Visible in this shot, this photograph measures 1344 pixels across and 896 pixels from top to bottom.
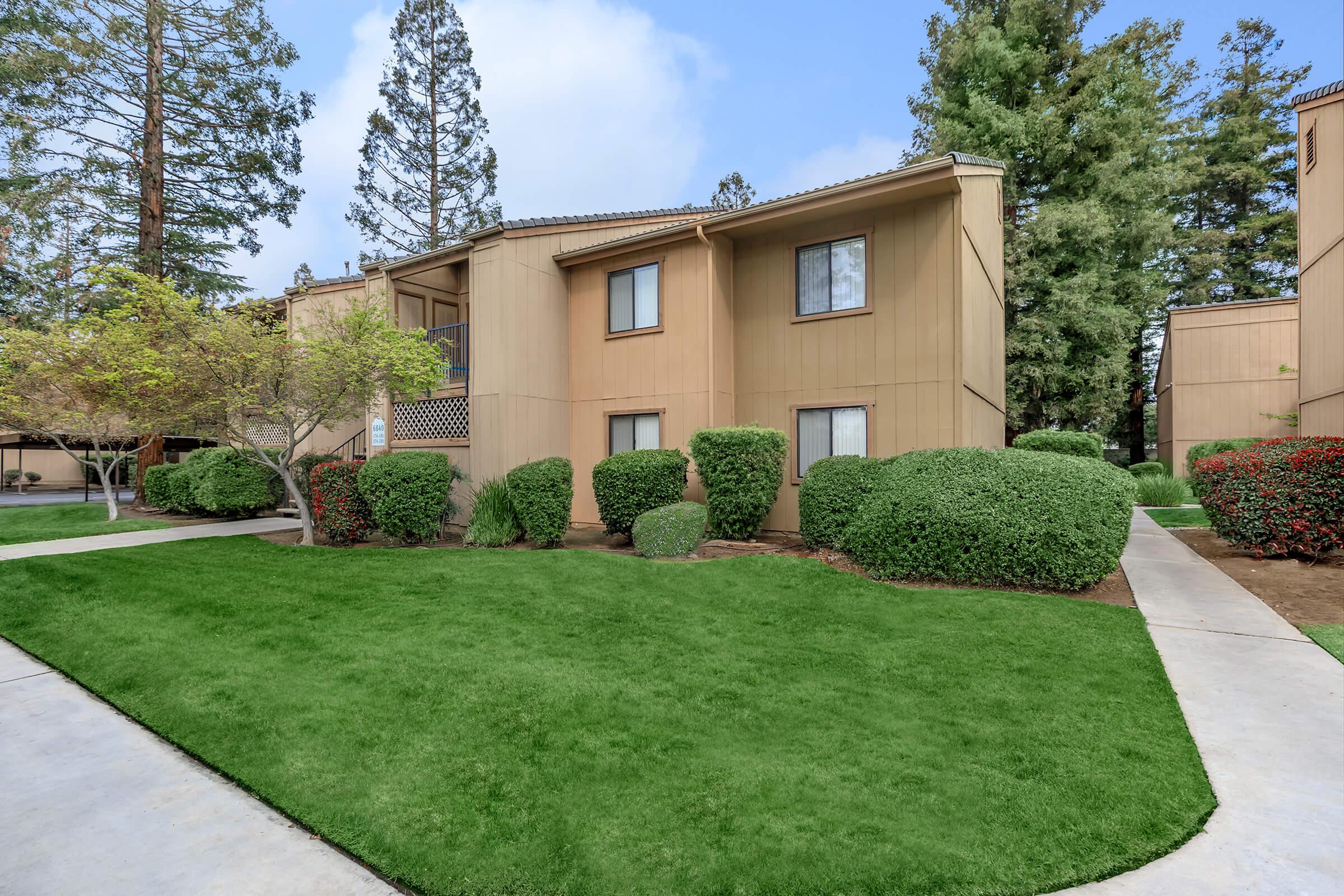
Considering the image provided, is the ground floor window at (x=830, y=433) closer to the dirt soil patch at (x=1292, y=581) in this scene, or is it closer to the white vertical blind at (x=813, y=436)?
the white vertical blind at (x=813, y=436)

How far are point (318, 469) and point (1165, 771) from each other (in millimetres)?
10868

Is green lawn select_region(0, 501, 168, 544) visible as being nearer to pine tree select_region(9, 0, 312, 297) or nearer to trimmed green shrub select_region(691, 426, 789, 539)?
pine tree select_region(9, 0, 312, 297)

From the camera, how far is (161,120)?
14.6m

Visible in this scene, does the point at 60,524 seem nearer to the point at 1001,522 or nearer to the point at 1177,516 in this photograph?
the point at 1001,522

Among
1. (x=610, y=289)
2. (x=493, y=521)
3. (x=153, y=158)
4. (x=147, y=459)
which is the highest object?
(x=153, y=158)

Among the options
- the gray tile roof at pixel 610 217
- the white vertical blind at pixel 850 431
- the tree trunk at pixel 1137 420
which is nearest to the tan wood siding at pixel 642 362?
the gray tile roof at pixel 610 217

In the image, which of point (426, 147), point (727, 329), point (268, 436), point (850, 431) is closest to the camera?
point (850, 431)

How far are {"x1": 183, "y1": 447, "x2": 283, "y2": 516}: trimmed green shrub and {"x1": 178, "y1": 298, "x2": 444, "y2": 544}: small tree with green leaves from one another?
3193 mm

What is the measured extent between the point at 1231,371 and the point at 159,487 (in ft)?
94.1

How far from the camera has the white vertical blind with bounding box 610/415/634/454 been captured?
38.9 ft

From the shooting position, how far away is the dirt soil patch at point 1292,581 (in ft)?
19.0

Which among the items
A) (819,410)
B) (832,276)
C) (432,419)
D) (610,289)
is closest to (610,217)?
(610,289)

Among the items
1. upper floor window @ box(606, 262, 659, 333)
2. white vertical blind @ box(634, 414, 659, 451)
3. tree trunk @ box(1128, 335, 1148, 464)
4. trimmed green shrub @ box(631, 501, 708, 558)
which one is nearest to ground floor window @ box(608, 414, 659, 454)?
white vertical blind @ box(634, 414, 659, 451)

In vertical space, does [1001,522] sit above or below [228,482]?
below
